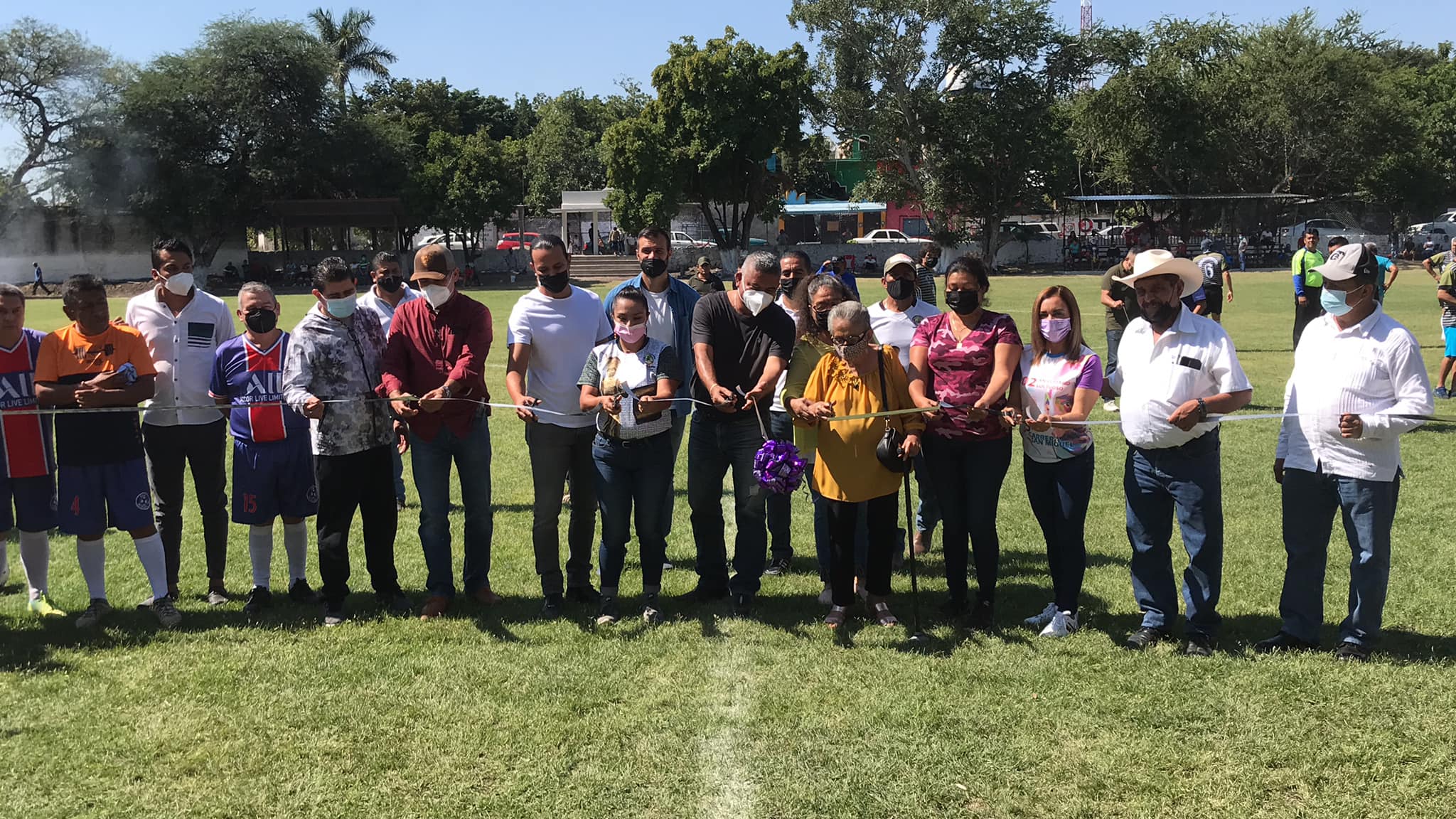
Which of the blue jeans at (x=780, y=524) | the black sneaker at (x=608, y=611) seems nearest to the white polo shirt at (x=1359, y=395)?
the blue jeans at (x=780, y=524)

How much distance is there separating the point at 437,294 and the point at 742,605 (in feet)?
8.21

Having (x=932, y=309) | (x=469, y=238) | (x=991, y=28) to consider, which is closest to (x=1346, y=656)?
(x=932, y=309)

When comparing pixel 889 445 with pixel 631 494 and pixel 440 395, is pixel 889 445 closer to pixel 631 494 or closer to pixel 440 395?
pixel 631 494

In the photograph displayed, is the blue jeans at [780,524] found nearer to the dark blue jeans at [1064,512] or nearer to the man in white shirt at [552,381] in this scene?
the man in white shirt at [552,381]

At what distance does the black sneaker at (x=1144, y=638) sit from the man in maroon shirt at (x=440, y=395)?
11.9 feet

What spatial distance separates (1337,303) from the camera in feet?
16.4

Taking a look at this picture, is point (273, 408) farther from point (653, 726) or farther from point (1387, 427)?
point (1387, 427)

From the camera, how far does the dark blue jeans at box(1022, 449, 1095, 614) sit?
18.3ft

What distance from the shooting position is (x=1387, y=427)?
4.84 m

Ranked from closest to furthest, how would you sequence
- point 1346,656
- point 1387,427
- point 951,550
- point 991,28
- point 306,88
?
1. point 1387,427
2. point 1346,656
3. point 951,550
4. point 991,28
5. point 306,88

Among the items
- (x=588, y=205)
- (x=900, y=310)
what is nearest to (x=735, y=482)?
(x=900, y=310)

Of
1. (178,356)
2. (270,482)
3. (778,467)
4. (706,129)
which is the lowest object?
(270,482)

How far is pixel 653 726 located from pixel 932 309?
3.81 m

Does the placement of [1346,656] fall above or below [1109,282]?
below
